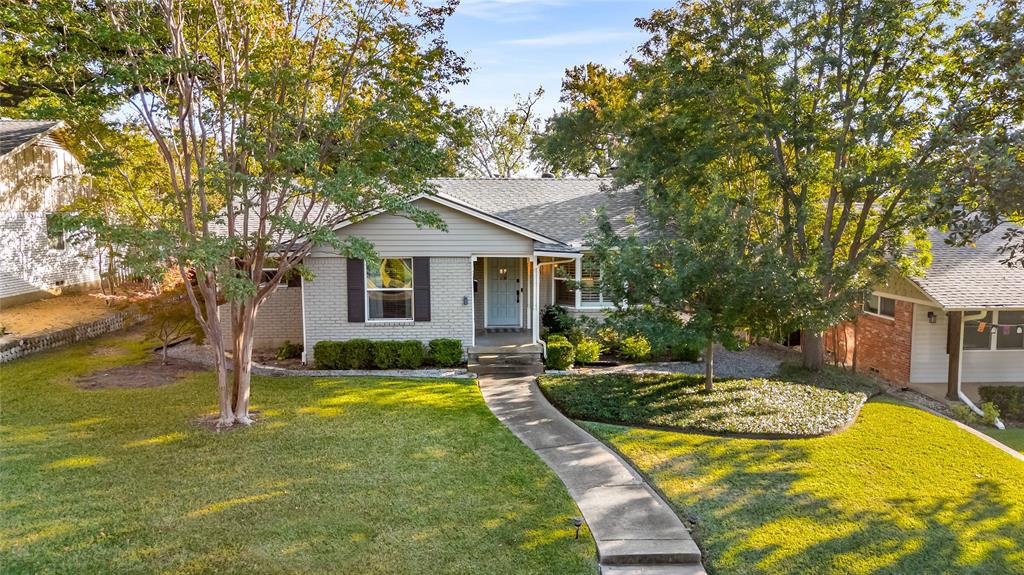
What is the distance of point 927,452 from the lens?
30.5 feet

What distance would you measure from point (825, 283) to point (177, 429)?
12.5 meters

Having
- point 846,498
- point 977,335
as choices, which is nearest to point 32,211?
point 846,498

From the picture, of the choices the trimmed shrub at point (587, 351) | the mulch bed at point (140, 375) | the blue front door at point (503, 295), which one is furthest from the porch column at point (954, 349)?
the mulch bed at point (140, 375)

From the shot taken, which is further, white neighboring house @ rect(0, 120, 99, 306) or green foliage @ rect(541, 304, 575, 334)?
white neighboring house @ rect(0, 120, 99, 306)

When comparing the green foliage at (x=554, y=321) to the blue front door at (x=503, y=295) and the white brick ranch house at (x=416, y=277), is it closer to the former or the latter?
the white brick ranch house at (x=416, y=277)

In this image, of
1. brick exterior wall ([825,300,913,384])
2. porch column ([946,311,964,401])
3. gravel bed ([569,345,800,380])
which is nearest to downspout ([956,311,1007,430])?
porch column ([946,311,964,401])

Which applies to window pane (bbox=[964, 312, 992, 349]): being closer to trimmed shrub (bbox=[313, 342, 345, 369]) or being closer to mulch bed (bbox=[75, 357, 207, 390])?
trimmed shrub (bbox=[313, 342, 345, 369])

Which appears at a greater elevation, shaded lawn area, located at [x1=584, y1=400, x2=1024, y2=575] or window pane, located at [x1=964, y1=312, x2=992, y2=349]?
window pane, located at [x1=964, y1=312, x2=992, y2=349]

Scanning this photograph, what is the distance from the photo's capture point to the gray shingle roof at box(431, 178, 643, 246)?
16.7 metres

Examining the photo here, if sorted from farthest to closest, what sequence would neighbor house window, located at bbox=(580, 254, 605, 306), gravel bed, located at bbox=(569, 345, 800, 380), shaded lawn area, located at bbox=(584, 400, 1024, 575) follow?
neighbor house window, located at bbox=(580, 254, 605, 306) < gravel bed, located at bbox=(569, 345, 800, 380) < shaded lawn area, located at bbox=(584, 400, 1024, 575)

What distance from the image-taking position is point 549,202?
1852 cm

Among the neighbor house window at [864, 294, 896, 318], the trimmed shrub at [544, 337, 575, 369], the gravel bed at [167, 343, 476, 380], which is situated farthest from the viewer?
the neighbor house window at [864, 294, 896, 318]

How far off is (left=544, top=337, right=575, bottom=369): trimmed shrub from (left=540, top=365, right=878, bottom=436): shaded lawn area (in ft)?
3.20

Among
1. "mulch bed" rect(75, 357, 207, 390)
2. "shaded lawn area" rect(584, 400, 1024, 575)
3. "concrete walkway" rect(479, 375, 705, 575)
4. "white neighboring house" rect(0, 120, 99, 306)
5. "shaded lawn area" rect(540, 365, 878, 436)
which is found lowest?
"shaded lawn area" rect(584, 400, 1024, 575)
